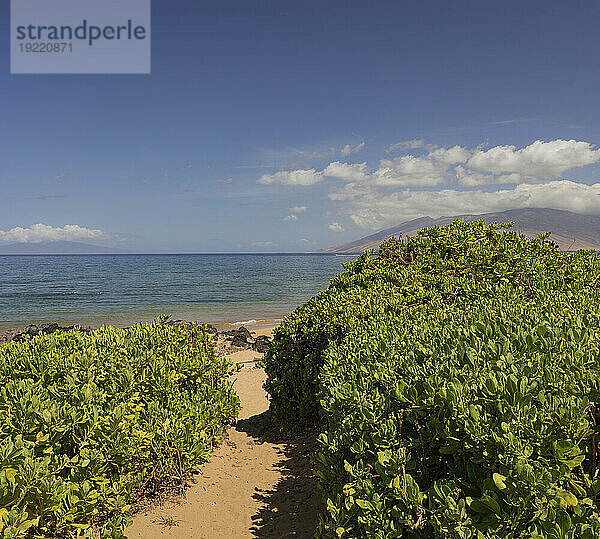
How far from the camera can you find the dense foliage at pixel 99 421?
3168 millimetres

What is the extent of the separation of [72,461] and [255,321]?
21693mm

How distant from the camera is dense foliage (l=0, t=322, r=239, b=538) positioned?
10.4 feet

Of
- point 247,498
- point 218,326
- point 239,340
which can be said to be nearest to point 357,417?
point 247,498

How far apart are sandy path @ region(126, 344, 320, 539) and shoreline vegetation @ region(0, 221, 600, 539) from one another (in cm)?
2

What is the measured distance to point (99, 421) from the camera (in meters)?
3.71

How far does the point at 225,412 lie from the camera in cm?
570

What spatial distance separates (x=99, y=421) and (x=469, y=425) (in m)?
3.00

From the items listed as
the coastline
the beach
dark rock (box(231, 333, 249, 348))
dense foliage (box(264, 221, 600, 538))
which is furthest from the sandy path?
the coastline

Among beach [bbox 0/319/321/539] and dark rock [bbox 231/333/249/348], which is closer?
beach [bbox 0/319/321/539]

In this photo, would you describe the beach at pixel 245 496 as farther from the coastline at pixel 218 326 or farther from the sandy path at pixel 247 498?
the coastline at pixel 218 326

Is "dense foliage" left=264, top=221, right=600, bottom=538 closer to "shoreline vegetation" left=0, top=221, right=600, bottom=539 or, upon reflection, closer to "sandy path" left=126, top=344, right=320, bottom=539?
"shoreline vegetation" left=0, top=221, right=600, bottom=539

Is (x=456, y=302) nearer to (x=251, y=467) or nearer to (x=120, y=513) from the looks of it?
(x=251, y=467)

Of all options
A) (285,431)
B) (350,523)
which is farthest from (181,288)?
(350,523)

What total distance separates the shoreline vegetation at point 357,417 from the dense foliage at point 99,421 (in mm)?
17
